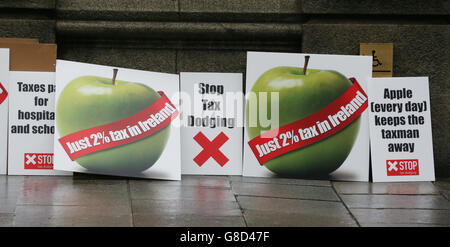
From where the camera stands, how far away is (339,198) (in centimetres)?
725

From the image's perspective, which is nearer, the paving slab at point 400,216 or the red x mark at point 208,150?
the paving slab at point 400,216

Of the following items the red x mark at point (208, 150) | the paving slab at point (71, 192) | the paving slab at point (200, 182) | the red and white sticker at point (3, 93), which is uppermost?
the red and white sticker at point (3, 93)

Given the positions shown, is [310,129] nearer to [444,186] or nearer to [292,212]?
[444,186]

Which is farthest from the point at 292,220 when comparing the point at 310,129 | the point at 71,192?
the point at 71,192

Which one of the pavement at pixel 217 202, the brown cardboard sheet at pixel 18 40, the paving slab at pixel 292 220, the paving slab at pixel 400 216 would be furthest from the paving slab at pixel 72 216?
the brown cardboard sheet at pixel 18 40

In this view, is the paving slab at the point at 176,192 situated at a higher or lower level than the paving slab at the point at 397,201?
higher

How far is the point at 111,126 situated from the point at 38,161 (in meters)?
0.79

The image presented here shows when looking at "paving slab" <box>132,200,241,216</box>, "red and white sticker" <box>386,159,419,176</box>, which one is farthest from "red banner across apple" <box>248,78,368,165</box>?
"paving slab" <box>132,200,241,216</box>

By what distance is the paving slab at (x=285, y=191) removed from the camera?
23.9 feet

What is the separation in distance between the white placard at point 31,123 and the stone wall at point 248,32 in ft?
1.80

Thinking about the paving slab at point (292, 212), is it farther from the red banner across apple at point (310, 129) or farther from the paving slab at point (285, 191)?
the red banner across apple at point (310, 129)

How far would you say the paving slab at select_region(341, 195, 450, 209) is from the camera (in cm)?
702

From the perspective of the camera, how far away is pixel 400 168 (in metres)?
8.10

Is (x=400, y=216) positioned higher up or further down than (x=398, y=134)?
further down
